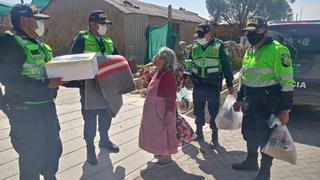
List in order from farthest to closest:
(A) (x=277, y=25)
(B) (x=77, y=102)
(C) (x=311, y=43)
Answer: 1. (B) (x=77, y=102)
2. (A) (x=277, y=25)
3. (C) (x=311, y=43)

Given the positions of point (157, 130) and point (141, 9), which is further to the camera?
point (141, 9)

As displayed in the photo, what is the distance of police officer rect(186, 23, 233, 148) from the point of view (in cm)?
422

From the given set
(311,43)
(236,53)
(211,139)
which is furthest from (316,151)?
(236,53)

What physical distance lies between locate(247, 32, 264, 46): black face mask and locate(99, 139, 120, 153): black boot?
233 cm

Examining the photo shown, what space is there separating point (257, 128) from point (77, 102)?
472 centimetres

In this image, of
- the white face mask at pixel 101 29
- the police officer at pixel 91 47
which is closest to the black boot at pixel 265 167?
the police officer at pixel 91 47

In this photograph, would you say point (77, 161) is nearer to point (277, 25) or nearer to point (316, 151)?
point (316, 151)

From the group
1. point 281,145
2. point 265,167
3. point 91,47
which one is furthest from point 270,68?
point 91,47

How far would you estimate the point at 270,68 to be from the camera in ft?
10.1

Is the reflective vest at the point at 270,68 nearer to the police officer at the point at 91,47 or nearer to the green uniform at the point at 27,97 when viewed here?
the police officer at the point at 91,47

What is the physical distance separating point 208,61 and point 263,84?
120 cm

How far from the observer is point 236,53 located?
1259cm

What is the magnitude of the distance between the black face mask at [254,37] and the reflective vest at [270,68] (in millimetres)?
111

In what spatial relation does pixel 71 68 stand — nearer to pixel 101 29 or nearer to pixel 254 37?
pixel 101 29
